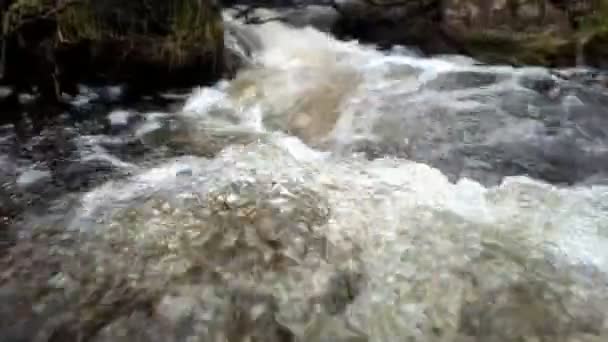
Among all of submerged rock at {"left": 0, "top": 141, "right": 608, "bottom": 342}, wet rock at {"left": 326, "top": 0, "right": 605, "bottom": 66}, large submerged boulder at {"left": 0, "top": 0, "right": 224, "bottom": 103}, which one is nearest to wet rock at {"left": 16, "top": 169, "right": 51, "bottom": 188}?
submerged rock at {"left": 0, "top": 141, "right": 608, "bottom": 342}

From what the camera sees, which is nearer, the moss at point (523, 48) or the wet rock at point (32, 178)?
the wet rock at point (32, 178)

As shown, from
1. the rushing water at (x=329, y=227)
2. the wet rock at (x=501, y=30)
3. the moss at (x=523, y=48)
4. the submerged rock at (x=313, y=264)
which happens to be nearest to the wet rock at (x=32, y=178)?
the rushing water at (x=329, y=227)

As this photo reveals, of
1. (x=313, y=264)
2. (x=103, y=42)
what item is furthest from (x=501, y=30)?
(x=313, y=264)

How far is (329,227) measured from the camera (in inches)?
129

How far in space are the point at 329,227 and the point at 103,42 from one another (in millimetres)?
3170

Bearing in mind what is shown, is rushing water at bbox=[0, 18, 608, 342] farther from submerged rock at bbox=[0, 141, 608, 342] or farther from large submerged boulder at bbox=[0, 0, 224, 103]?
large submerged boulder at bbox=[0, 0, 224, 103]

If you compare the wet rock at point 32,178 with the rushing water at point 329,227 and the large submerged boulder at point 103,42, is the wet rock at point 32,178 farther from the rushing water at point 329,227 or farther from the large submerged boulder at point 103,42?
the large submerged boulder at point 103,42

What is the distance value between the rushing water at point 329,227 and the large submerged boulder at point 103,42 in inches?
20.7

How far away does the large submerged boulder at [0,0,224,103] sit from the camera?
16.7 ft

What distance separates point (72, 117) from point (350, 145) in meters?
2.40

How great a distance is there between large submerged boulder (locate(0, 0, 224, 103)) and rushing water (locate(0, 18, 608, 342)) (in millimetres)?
526

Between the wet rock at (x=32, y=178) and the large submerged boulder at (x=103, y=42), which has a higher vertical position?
the large submerged boulder at (x=103, y=42)

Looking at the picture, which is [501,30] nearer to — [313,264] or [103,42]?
[103,42]

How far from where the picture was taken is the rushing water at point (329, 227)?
104 inches
